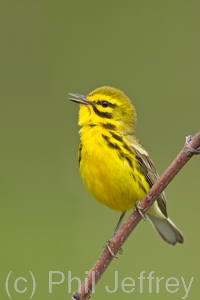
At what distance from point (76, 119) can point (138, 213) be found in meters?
3.48

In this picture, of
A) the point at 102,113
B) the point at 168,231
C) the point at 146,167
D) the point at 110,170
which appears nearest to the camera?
the point at 110,170

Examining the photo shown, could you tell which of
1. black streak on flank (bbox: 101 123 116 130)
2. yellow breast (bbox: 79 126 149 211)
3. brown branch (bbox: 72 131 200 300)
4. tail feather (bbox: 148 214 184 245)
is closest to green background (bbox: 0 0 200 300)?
tail feather (bbox: 148 214 184 245)

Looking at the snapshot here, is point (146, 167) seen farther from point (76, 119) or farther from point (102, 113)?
point (76, 119)

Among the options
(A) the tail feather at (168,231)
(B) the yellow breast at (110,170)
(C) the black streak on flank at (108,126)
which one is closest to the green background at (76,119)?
(A) the tail feather at (168,231)

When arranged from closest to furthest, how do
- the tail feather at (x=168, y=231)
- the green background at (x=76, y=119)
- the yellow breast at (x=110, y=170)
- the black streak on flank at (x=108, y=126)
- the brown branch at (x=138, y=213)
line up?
the brown branch at (x=138, y=213)
the yellow breast at (x=110, y=170)
the black streak on flank at (x=108, y=126)
the tail feather at (x=168, y=231)
the green background at (x=76, y=119)

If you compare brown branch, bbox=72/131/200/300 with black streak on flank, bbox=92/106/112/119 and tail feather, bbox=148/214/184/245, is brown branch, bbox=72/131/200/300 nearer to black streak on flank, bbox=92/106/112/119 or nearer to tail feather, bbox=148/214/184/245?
black streak on flank, bbox=92/106/112/119

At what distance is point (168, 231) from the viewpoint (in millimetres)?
3801

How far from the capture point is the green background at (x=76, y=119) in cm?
478

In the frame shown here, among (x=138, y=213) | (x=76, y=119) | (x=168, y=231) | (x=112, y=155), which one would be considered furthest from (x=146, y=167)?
(x=76, y=119)

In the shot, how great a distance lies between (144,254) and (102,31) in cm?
265

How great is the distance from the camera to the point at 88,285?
230 centimetres

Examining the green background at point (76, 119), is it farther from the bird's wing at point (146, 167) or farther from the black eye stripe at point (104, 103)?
the black eye stripe at point (104, 103)

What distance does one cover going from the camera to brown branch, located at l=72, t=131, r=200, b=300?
7.55 feet

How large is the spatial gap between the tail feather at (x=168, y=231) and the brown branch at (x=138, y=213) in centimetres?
130
